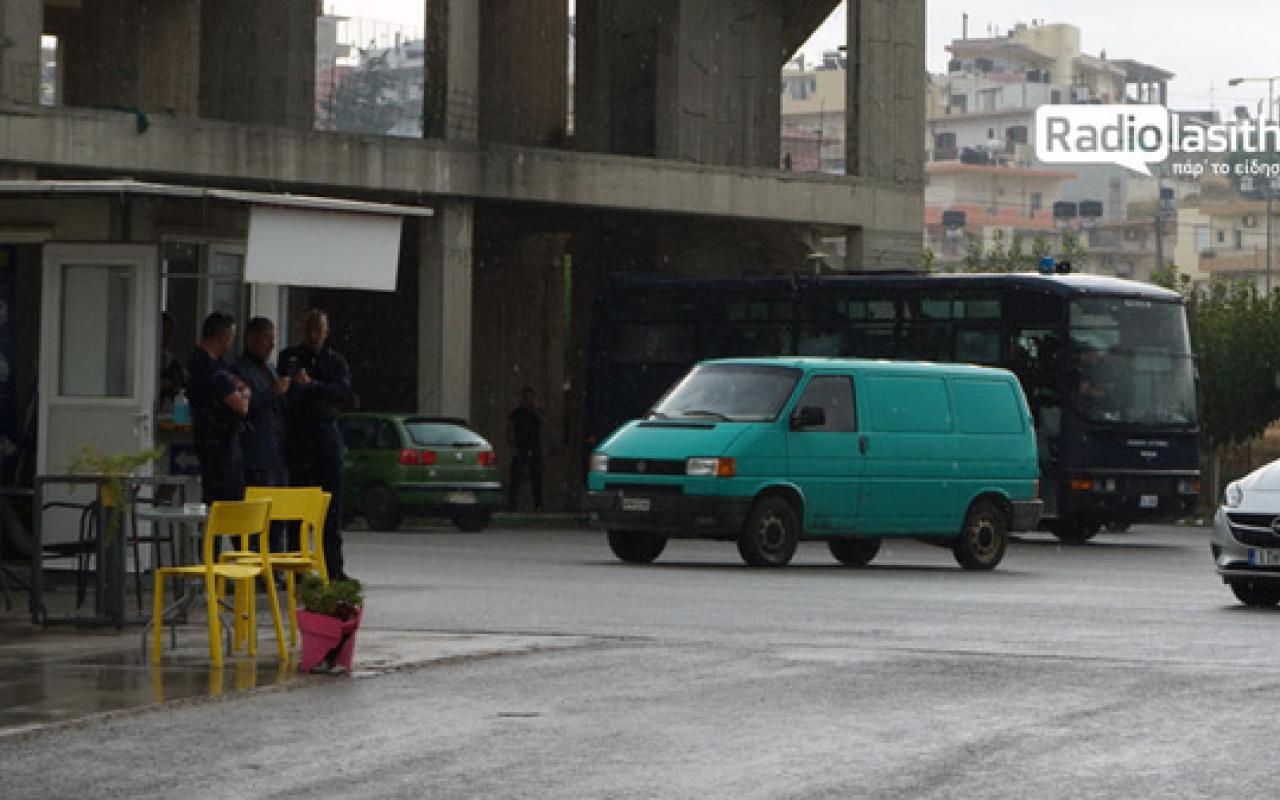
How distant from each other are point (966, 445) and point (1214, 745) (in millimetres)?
17116

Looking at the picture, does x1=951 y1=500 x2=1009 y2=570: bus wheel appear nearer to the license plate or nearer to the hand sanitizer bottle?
the license plate

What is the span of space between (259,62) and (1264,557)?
30.5 metres

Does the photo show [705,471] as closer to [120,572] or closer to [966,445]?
[966,445]

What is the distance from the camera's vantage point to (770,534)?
27.6 metres

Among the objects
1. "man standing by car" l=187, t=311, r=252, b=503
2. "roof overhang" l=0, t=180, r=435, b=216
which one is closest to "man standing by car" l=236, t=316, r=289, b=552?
"man standing by car" l=187, t=311, r=252, b=503

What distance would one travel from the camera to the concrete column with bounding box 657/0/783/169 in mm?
49188

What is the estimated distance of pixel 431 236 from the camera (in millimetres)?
45188

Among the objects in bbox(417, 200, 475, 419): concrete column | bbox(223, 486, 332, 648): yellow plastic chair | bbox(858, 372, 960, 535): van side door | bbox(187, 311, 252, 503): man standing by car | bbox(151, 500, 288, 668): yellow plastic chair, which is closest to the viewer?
bbox(151, 500, 288, 668): yellow plastic chair

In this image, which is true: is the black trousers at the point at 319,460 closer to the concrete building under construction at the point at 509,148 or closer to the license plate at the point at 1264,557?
the license plate at the point at 1264,557

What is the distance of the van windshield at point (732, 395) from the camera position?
2780cm

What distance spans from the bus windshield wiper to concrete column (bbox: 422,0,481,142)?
17.4 meters

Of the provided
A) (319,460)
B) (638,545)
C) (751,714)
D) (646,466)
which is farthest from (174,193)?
(638,545)

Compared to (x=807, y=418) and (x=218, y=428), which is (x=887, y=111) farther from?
(x=218, y=428)

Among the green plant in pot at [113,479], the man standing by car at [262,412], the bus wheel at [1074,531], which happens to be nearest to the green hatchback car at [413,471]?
the bus wheel at [1074,531]
